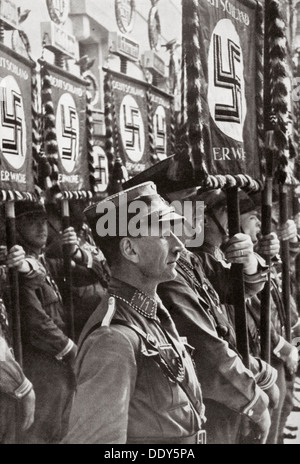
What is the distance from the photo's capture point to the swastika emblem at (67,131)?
3.92 m

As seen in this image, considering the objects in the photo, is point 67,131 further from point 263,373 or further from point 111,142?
point 263,373

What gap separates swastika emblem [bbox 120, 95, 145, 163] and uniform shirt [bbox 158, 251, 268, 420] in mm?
555

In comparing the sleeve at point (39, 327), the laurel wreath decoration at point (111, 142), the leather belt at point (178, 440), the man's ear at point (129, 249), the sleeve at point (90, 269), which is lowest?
the leather belt at point (178, 440)

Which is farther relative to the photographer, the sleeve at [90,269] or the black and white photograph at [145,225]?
the sleeve at [90,269]

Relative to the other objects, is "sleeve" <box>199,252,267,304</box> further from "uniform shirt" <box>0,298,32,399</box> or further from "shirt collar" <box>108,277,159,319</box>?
"uniform shirt" <box>0,298,32,399</box>

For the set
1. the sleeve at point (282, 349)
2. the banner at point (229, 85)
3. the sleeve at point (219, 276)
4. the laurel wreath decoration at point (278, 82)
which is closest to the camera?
the banner at point (229, 85)

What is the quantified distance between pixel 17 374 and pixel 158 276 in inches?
26.4

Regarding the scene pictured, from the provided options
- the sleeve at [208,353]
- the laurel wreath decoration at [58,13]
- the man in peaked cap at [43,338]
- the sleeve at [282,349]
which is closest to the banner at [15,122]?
the man in peaked cap at [43,338]

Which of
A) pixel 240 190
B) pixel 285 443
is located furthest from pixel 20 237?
pixel 285 443

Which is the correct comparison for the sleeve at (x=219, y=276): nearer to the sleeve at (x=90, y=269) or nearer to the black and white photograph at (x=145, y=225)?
the black and white photograph at (x=145, y=225)

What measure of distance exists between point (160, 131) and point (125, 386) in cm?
153

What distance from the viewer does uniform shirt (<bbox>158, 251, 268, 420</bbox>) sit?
13.0ft
